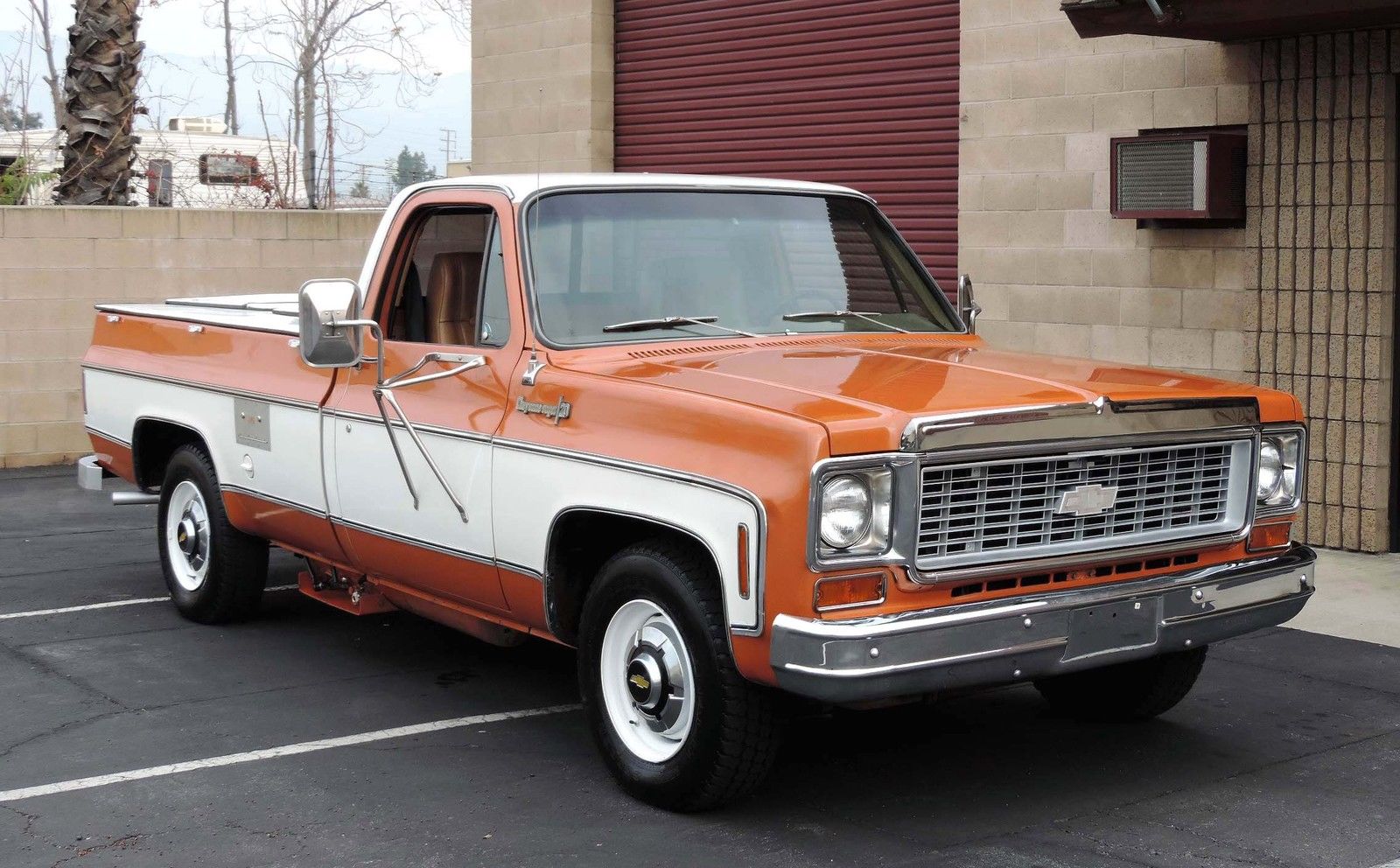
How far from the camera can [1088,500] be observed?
4.94 m

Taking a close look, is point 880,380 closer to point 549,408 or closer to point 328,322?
point 549,408

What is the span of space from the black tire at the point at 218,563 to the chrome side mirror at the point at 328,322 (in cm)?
185

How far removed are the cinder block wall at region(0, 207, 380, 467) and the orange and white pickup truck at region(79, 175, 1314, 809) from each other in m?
7.11

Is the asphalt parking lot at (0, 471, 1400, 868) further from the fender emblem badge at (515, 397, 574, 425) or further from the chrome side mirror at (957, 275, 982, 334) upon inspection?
the chrome side mirror at (957, 275, 982, 334)

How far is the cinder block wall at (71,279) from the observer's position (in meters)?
13.5

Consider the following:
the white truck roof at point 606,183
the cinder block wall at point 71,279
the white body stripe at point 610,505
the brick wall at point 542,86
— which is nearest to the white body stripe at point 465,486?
the white body stripe at point 610,505

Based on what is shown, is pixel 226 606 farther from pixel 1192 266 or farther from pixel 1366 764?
pixel 1192 266

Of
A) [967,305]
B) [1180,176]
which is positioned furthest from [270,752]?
[1180,176]

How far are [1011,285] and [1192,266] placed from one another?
147 centimetres

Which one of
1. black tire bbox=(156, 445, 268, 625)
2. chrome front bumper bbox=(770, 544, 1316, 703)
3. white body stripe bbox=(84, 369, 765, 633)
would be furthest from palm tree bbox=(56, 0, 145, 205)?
chrome front bumper bbox=(770, 544, 1316, 703)

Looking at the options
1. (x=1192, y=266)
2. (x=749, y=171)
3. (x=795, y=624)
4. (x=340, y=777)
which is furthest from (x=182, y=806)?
(x=749, y=171)

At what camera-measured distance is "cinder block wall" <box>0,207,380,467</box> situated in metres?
13.5

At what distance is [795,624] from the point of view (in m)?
4.47

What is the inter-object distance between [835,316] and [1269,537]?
1.70 meters
